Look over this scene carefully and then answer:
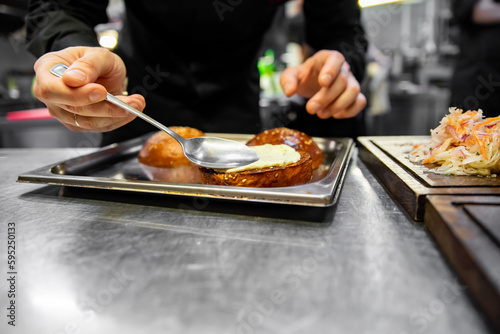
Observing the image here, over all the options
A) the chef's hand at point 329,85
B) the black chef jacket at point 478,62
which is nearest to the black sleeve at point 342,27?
the chef's hand at point 329,85

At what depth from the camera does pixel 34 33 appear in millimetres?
1564

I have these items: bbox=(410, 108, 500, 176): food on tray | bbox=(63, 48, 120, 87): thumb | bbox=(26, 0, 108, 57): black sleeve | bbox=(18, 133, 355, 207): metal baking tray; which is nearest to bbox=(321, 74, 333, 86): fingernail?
bbox=(18, 133, 355, 207): metal baking tray

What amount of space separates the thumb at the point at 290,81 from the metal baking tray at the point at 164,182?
31 cm

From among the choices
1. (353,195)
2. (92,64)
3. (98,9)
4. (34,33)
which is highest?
(98,9)

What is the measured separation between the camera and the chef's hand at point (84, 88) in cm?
87

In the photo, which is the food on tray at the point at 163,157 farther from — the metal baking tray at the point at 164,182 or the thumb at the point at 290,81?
the thumb at the point at 290,81

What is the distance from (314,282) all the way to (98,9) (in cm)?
179

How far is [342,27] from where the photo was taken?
1.93 m

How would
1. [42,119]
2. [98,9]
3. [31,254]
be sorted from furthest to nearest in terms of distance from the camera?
1. [42,119]
2. [98,9]
3. [31,254]

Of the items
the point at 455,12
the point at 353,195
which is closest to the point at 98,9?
the point at 353,195

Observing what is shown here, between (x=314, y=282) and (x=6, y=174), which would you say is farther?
(x=6, y=174)

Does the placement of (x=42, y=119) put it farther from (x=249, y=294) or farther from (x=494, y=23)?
(x=494, y=23)

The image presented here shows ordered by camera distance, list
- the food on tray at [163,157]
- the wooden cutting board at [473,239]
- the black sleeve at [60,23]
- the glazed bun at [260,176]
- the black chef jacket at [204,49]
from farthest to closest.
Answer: the black chef jacket at [204,49]
the black sleeve at [60,23]
the food on tray at [163,157]
the glazed bun at [260,176]
the wooden cutting board at [473,239]

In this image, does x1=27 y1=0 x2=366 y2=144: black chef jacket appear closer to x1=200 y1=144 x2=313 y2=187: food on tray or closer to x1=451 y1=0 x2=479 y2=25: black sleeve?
x1=200 y1=144 x2=313 y2=187: food on tray
